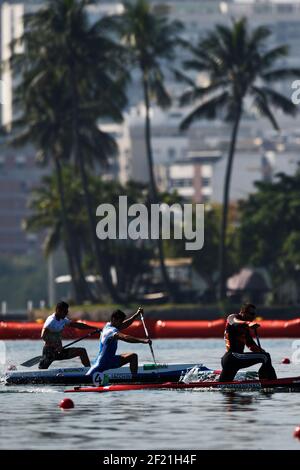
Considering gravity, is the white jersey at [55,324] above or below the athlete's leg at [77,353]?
above

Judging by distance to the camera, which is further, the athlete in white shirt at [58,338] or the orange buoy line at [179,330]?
the orange buoy line at [179,330]

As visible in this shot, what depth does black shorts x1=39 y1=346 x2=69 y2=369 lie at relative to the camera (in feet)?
148

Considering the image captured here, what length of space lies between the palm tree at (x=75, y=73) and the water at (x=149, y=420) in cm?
7139

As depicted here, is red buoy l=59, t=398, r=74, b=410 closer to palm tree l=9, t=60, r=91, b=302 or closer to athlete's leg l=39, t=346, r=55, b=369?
athlete's leg l=39, t=346, r=55, b=369

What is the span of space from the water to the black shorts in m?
1.27

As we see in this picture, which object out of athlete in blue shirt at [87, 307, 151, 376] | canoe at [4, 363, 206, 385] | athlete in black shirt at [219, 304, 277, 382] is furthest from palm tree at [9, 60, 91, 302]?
athlete in black shirt at [219, 304, 277, 382]

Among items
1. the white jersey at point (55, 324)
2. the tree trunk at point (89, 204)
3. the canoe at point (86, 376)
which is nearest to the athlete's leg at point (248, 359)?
the canoe at point (86, 376)

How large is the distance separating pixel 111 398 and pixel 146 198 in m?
90.8

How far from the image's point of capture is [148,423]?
115 feet

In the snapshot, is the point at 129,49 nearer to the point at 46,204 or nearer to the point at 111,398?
the point at 46,204

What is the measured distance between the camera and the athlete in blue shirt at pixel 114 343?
42.3 metres

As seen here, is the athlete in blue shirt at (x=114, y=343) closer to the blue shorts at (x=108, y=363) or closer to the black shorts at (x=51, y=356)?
the blue shorts at (x=108, y=363)

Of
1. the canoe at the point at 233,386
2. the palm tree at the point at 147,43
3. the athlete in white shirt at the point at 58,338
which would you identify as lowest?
the canoe at the point at 233,386

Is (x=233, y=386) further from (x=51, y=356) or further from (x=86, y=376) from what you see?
(x=51, y=356)
